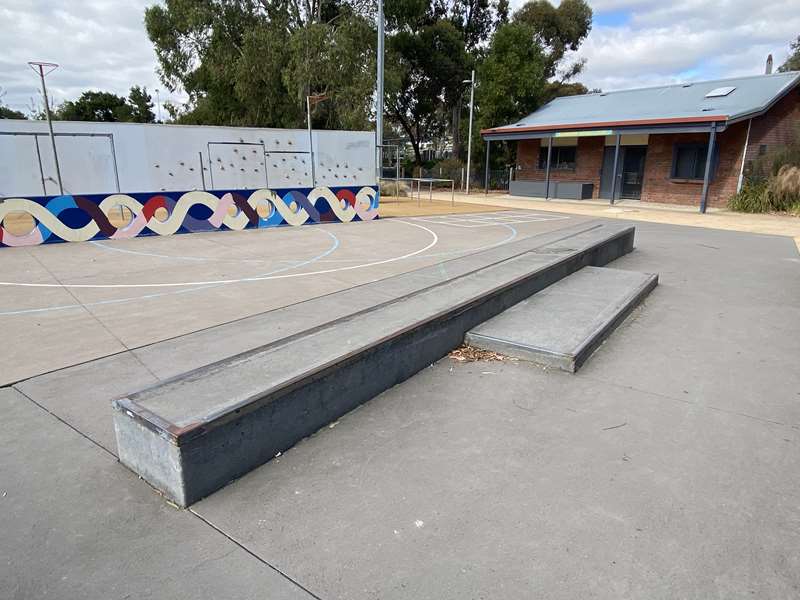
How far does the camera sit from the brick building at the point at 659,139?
22.4 meters

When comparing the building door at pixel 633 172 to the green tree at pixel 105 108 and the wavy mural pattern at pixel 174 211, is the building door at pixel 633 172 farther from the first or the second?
the green tree at pixel 105 108

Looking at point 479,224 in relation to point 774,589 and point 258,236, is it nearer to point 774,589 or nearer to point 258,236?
point 258,236

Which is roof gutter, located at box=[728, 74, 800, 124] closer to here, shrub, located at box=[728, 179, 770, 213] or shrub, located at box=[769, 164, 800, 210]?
shrub, located at box=[769, 164, 800, 210]

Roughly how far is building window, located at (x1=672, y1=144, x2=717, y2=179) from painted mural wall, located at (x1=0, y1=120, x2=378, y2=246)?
1450cm

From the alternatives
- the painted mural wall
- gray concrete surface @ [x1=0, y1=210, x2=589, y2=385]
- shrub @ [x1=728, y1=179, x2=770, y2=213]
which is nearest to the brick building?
shrub @ [x1=728, y1=179, x2=770, y2=213]

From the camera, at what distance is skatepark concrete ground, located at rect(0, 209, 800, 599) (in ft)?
8.09

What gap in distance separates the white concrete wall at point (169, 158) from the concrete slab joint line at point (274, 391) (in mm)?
17857

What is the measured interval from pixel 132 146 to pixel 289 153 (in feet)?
21.7

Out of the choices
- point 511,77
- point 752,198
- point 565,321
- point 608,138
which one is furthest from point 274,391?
point 511,77

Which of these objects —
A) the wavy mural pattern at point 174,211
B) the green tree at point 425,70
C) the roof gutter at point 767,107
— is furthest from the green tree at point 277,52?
the roof gutter at point 767,107

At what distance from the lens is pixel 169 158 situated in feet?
70.4

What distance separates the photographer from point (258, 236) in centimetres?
1275

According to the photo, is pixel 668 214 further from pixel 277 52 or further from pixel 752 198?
pixel 277 52

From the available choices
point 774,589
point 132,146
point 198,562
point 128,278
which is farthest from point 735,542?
point 132,146
